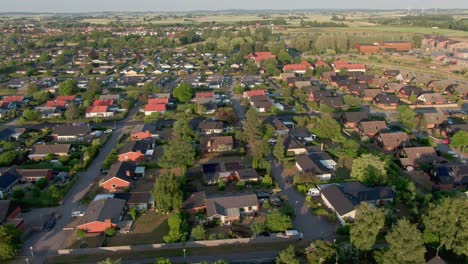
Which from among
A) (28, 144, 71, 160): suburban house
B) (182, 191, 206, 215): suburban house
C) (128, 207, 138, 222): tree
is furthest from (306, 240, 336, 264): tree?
(28, 144, 71, 160): suburban house

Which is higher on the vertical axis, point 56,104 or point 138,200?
point 56,104

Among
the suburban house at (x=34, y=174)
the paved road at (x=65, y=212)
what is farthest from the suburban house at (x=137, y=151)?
the suburban house at (x=34, y=174)

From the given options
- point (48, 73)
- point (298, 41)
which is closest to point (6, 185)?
point (48, 73)

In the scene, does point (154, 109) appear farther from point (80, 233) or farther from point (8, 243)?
point (8, 243)

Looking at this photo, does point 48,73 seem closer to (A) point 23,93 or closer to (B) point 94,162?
(A) point 23,93

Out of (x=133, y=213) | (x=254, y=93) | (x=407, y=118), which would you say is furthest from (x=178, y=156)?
(x=407, y=118)

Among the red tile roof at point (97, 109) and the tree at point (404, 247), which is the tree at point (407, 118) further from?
the red tile roof at point (97, 109)
